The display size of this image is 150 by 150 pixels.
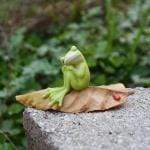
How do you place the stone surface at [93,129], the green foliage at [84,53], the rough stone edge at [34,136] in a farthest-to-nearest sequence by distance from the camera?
the green foliage at [84,53], the rough stone edge at [34,136], the stone surface at [93,129]

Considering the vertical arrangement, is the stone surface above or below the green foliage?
above

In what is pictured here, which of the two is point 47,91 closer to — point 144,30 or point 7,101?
point 7,101

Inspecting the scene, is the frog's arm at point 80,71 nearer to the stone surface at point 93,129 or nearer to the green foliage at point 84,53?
Answer: the stone surface at point 93,129

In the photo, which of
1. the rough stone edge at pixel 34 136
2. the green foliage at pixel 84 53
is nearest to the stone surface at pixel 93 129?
the rough stone edge at pixel 34 136

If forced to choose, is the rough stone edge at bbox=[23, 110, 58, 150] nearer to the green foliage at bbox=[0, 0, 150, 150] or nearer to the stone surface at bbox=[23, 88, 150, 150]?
the stone surface at bbox=[23, 88, 150, 150]

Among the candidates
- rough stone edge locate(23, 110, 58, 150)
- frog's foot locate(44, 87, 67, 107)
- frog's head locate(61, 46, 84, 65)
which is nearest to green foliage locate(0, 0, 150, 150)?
rough stone edge locate(23, 110, 58, 150)

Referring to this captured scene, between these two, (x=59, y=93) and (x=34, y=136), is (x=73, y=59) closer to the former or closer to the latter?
(x=59, y=93)
